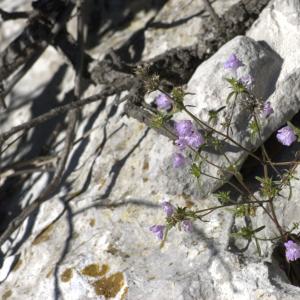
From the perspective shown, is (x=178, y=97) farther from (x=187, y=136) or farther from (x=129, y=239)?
(x=129, y=239)

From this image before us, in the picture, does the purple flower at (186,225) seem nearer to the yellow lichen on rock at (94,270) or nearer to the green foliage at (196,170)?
the green foliage at (196,170)

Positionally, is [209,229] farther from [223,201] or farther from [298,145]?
[298,145]

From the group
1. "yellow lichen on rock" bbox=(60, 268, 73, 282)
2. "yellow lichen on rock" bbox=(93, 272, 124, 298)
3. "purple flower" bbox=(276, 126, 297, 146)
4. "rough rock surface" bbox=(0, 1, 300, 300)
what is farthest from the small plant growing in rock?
"yellow lichen on rock" bbox=(60, 268, 73, 282)

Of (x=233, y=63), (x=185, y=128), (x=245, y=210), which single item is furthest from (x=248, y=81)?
(x=245, y=210)

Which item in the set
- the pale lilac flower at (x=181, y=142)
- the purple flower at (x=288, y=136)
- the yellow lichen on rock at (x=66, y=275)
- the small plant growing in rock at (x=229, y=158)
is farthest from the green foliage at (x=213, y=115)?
the yellow lichen on rock at (x=66, y=275)

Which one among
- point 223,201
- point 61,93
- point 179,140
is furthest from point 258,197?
point 61,93

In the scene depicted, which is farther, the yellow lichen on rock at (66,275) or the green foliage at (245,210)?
the yellow lichen on rock at (66,275)

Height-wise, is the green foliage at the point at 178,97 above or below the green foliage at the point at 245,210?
above
